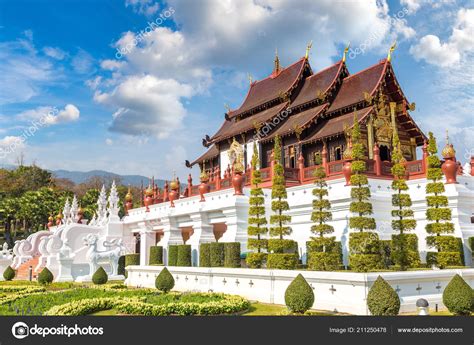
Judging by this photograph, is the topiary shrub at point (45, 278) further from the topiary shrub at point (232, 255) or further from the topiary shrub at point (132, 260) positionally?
the topiary shrub at point (232, 255)

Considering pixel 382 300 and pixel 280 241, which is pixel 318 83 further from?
pixel 382 300

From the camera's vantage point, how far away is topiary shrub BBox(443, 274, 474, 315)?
11817 mm

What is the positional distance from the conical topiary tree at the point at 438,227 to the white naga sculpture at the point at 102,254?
54.5 feet

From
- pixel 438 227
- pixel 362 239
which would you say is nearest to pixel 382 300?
pixel 362 239

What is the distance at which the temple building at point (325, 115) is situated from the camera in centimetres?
2622

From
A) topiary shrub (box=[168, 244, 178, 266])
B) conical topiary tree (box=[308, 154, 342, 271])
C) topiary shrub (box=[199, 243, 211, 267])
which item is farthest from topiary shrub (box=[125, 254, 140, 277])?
conical topiary tree (box=[308, 154, 342, 271])

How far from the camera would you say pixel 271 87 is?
34.7 metres

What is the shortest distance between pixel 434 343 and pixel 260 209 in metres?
9.54

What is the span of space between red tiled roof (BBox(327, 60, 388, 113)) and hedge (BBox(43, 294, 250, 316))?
1592 centimetres

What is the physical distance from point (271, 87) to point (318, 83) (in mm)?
4777

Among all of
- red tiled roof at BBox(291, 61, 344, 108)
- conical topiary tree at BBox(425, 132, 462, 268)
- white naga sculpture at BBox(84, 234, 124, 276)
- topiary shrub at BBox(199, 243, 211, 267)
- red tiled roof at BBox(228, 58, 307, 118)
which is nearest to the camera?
conical topiary tree at BBox(425, 132, 462, 268)

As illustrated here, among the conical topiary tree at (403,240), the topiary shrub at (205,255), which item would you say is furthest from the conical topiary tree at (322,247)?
the topiary shrub at (205,255)

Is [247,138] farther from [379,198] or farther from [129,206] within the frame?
[379,198]

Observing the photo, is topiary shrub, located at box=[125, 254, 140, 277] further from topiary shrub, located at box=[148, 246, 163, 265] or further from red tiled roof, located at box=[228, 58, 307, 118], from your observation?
red tiled roof, located at box=[228, 58, 307, 118]
